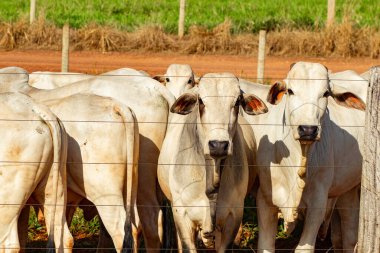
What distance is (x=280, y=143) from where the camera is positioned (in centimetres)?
1013

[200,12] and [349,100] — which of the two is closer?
[349,100]

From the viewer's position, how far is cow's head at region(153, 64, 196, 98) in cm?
1262

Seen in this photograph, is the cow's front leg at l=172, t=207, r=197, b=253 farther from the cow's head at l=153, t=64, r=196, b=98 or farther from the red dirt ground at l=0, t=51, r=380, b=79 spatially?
the red dirt ground at l=0, t=51, r=380, b=79

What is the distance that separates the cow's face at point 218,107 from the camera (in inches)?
363

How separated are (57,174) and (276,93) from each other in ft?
7.00

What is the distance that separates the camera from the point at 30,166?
940 cm

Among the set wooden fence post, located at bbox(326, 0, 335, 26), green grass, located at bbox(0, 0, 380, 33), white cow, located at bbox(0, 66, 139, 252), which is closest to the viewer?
white cow, located at bbox(0, 66, 139, 252)

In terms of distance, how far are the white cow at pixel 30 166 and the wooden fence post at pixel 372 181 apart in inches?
112

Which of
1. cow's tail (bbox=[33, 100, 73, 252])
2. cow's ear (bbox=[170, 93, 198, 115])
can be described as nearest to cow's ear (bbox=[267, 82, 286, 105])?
cow's ear (bbox=[170, 93, 198, 115])

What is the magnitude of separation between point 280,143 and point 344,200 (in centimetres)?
186

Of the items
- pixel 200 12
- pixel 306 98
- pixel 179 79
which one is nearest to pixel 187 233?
pixel 306 98

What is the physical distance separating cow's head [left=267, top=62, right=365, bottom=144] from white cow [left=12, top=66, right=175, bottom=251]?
164 cm

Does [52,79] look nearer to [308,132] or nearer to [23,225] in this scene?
[23,225]

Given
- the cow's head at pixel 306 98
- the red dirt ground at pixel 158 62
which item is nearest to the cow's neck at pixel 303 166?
the cow's head at pixel 306 98
